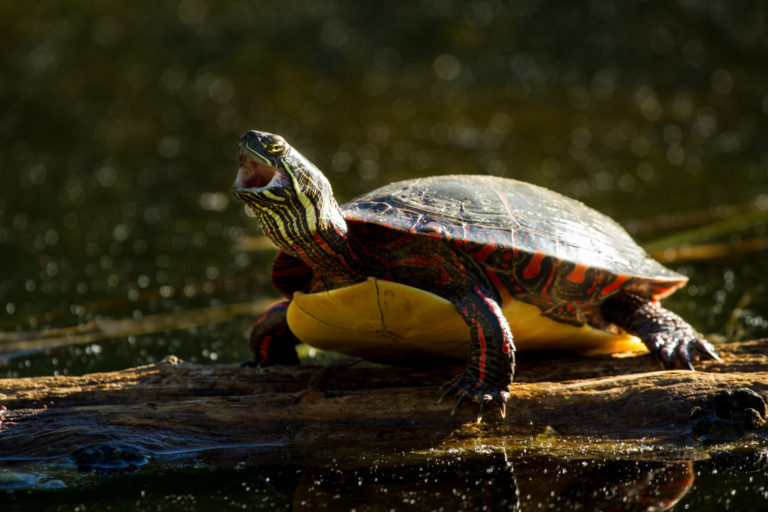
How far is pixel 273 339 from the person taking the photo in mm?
3090

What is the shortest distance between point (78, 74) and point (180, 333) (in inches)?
253

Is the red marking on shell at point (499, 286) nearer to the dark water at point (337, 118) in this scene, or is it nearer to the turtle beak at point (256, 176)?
the turtle beak at point (256, 176)

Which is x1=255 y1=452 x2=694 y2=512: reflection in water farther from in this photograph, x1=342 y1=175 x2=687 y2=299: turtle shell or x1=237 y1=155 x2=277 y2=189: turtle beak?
x1=237 y1=155 x2=277 y2=189: turtle beak

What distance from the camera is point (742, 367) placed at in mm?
2705

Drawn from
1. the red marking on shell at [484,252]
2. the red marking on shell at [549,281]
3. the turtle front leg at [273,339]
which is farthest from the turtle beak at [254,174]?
the red marking on shell at [549,281]

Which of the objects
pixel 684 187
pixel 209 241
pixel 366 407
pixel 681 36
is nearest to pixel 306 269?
pixel 366 407

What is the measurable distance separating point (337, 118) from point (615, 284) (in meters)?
6.47

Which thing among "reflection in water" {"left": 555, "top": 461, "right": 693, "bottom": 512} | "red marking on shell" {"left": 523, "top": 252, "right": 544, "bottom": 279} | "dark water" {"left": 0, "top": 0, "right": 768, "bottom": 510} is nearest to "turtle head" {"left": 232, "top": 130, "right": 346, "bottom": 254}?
"red marking on shell" {"left": 523, "top": 252, "right": 544, "bottom": 279}

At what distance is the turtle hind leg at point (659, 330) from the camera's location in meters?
2.80

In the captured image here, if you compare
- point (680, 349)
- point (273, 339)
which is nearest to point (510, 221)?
point (680, 349)

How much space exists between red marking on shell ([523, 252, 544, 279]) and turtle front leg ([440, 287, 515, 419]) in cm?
27

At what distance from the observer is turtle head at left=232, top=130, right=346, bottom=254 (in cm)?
252

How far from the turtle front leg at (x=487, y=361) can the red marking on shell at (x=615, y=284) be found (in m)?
0.56

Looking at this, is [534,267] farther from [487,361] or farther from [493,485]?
[493,485]
